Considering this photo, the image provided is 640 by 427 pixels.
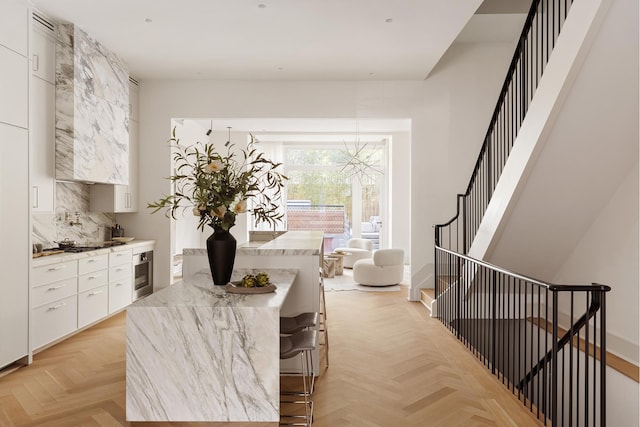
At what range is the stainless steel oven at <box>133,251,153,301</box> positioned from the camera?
240 inches

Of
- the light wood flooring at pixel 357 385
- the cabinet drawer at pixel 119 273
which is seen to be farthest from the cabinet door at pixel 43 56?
the light wood flooring at pixel 357 385

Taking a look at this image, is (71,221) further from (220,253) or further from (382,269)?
(382,269)

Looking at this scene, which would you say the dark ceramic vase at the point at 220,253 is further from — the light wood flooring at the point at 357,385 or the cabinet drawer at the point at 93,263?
the cabinet drawer at the point at 93,263

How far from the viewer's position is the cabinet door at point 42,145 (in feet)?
14.4

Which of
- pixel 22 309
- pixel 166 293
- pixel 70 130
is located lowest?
pixel 22 309

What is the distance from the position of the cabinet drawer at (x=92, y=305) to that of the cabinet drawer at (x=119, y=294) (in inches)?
4.5

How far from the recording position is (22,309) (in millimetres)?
3900

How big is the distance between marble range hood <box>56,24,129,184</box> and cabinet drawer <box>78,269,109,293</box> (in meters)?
1.07

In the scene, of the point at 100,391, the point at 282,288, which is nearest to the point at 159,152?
the point at 100,391

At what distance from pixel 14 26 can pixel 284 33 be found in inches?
100

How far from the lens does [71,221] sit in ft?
17.9

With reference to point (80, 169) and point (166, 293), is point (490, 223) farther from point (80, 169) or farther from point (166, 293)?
point (80, 169)

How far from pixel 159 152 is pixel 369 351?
14.5 ft

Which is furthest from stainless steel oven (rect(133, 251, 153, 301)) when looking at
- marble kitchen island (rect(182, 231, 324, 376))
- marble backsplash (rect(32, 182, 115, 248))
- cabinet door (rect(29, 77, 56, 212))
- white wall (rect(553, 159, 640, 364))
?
white wall (rect(553, 159, 640, 364))
